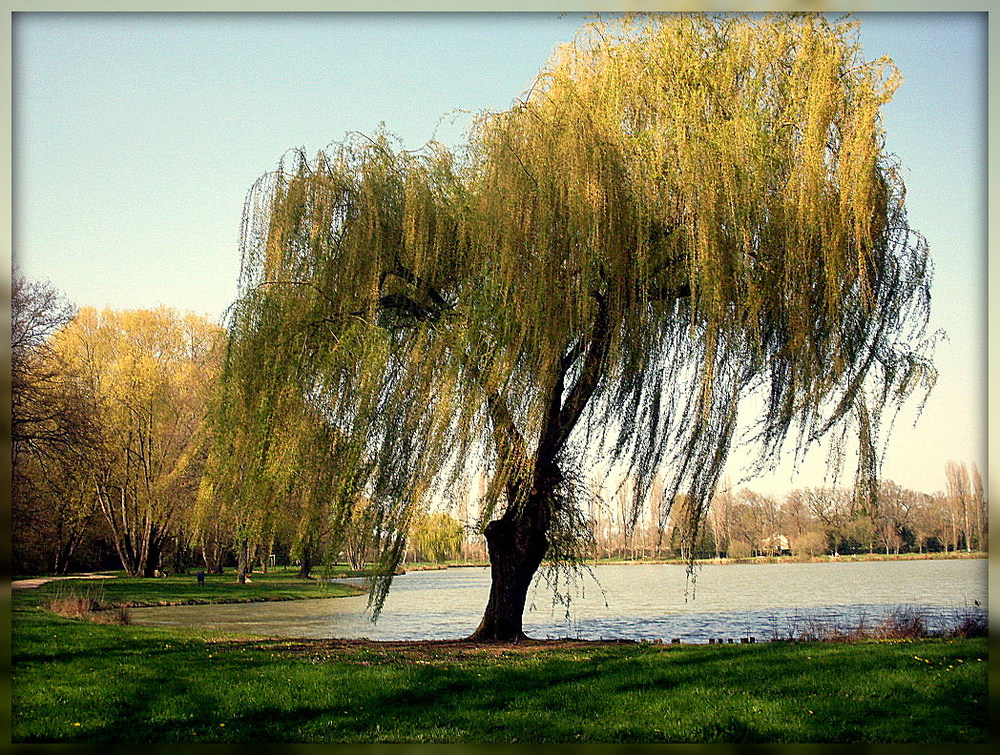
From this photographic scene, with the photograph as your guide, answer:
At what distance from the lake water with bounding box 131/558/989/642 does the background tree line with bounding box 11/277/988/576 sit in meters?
0.72

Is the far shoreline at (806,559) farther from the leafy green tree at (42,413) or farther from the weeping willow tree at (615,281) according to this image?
the weeping willow tree at (615,281)

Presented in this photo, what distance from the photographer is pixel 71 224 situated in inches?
344

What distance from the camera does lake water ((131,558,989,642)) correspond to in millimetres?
10961

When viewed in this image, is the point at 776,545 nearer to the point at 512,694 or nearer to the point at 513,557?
the point at 513,557

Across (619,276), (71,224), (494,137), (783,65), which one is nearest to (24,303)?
(71,224)

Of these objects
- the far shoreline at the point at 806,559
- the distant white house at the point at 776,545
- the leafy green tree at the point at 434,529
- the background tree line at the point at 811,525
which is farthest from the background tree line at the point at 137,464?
the distant white house at the point at 776,545

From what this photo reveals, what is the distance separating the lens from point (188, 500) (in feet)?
67.0

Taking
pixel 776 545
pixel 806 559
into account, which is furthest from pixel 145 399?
pixel 806 559

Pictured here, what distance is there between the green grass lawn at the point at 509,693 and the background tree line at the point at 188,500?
990 millimetres

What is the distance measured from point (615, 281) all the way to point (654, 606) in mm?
7872

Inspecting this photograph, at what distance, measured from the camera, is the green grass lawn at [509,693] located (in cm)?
586

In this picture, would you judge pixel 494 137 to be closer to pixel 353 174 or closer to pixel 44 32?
pixel 353 174

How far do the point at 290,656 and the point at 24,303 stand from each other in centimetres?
828

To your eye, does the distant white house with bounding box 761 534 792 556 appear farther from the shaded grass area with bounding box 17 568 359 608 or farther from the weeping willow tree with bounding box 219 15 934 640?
the weeping willow tree with bounding box 219 15 934 640
